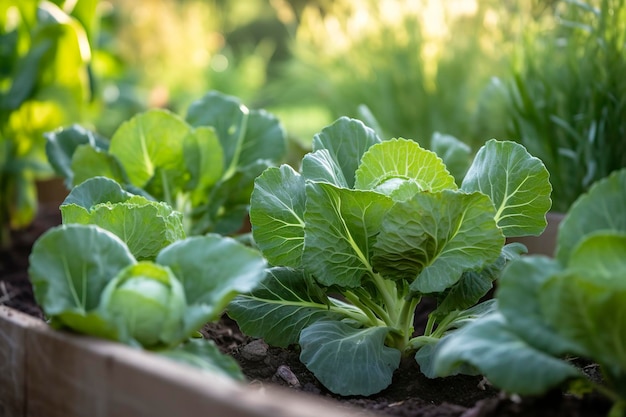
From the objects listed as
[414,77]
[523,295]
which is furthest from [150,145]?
[414,77]

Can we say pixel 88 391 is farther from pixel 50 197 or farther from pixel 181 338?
pixel 50 197

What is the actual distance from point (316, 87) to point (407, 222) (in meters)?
2.23

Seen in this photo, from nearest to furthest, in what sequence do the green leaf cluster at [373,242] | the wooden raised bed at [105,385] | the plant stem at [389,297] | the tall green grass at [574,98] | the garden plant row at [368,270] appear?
1. the wooden raised bed at [105,385]
2. the garden plant row at [368,270]
3. the green leaf cluster at [373,242]
4. the plant stem at [389,297]
5. the tall green grass at [574,98]

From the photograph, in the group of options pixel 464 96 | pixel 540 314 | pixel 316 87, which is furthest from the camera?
pixel 316 87

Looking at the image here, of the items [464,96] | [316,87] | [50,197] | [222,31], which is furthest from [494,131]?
[222,31]

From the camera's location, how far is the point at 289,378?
1046mm

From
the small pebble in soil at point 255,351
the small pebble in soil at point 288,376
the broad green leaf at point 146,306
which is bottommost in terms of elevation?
the small pebble in soil at point 255,351

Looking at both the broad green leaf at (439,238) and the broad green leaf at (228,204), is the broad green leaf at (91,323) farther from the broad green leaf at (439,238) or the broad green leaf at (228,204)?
the broad green leaf at (228,204)

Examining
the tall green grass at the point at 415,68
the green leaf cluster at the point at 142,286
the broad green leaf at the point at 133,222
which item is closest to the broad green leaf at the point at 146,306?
the green leaf cluster at the point at 142,286

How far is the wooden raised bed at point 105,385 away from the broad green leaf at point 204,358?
0.15ft

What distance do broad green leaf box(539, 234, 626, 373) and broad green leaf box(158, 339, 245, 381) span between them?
1.24 ft

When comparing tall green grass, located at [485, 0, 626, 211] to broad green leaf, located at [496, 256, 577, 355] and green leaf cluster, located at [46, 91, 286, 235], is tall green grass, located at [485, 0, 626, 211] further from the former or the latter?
broad green leaf, located at [496, 256, 577, 355]

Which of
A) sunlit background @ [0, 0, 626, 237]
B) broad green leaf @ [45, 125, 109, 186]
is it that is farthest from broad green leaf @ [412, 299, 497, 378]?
broad green leaf @ [45, 125, 109, 186]

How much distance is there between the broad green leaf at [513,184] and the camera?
1.05 m
